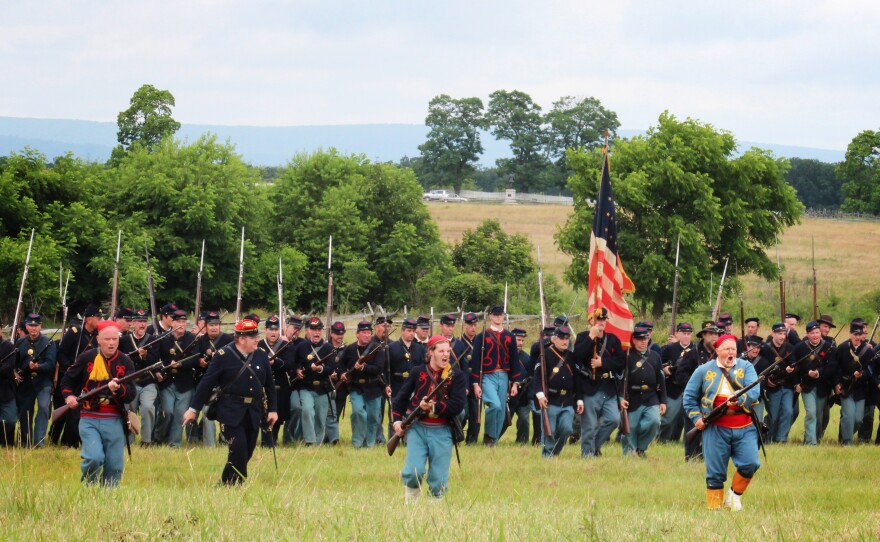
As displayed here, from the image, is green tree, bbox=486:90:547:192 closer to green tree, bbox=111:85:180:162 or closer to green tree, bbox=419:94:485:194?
green tree, bbox=419:94:485:194

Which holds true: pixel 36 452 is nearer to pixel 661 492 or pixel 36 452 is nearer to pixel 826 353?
pixel 661 492

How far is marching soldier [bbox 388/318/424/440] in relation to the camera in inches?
717

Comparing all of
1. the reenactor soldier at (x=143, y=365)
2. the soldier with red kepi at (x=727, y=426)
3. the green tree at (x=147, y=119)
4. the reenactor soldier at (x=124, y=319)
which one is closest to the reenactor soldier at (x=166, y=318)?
the reenactor soldier at (x=143, y=365)

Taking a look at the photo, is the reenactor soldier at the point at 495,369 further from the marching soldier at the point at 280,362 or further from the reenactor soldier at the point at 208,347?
the reenactor soldier at the point at 208,347

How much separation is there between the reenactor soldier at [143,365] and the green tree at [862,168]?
60243mm

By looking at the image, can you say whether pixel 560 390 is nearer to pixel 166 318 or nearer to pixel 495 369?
pixel 495 369

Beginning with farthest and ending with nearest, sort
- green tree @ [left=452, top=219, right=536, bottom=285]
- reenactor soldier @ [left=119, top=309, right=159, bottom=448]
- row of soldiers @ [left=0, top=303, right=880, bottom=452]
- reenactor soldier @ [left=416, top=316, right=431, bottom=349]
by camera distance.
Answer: green tree @ [left=452, top=219, right=536, bottom=285]
reenactor soldier @ [left=416, top=316, right=431, bottom=349]
reenactor soldier @ [left=119, top=309, right=159, bottom=448]
row of soldiers @ [left=0, top=303, right=880, bottom=452]

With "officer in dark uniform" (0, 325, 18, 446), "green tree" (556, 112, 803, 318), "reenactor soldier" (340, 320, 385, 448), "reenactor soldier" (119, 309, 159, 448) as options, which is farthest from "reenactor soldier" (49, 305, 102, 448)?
"green tree" (556, 112, 803, 318)

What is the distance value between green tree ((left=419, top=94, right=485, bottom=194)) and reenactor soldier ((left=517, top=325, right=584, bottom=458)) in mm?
87589

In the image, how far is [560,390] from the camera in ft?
53.2

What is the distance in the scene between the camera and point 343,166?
58.6 m

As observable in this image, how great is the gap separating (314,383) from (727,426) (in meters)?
8.16

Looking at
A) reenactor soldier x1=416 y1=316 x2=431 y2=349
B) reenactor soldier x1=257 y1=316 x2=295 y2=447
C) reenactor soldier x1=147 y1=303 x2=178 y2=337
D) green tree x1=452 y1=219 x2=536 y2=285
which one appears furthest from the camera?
green tree x1=452 y1=219 x2=536 y2=285

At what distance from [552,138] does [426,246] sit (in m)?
52.8
